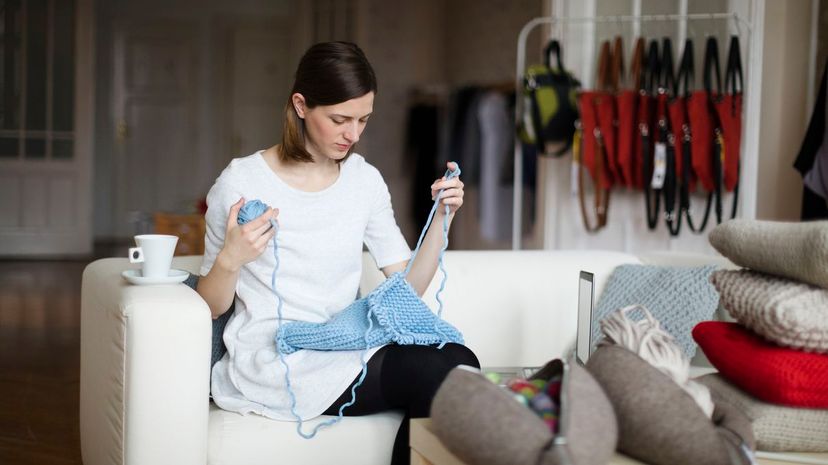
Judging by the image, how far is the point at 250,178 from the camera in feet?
6.40

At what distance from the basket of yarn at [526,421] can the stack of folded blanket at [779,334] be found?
11.6 inches

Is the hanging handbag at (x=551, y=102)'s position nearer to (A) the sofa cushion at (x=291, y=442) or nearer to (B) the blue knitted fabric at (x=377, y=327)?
(B) the blue knitted fabric at (x=377, y=327)

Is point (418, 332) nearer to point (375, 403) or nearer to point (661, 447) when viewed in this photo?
point (375, 403)

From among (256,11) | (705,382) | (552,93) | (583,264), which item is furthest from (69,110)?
(705,382)

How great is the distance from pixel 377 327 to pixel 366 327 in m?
0.02

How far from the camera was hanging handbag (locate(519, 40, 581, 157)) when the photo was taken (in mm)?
3848

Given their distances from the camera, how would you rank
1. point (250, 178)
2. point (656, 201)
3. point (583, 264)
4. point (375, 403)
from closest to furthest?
point (375, 403)
point (250, 178)
point (583, 264)
point (656, 201)

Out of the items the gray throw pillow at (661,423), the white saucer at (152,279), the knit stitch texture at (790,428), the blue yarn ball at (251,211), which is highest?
the blue yarn ball at (251,211)

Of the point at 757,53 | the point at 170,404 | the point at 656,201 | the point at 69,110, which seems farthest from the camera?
the point at 69,110

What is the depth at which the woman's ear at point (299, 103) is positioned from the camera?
6.43 feet

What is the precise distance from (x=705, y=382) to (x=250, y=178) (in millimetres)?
991

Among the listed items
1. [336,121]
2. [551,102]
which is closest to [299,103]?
[336,121]

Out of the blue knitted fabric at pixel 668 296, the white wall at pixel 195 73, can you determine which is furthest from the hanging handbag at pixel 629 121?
the white wall at pixel 195 73

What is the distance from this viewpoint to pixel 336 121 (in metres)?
Result: 1.93
